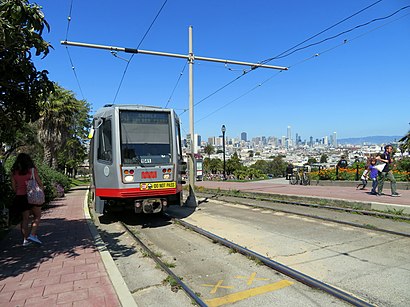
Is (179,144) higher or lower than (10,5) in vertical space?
lower

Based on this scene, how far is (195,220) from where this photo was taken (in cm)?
956

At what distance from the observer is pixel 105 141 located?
8.75 meters

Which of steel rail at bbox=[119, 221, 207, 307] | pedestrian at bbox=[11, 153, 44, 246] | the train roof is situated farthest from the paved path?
pedestrian at bbox=[11, 153, 44, 246]

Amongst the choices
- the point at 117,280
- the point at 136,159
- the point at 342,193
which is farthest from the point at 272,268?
the point at 342,193

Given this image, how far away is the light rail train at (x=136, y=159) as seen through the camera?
827 cm

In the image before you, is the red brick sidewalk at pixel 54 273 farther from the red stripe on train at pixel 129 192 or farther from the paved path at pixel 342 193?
the paved path at pixel 342 193

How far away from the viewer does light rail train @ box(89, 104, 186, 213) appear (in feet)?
27.1

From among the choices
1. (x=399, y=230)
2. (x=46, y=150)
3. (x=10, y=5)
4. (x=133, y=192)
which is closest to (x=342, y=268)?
(x=399, y=230)

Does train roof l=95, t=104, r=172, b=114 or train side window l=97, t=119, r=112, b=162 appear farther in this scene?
train roof l=95, t=104, r=172, b=114

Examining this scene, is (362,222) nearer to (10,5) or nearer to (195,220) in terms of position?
(195,220)

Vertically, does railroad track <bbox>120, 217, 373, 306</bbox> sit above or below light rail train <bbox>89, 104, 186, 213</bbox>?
below

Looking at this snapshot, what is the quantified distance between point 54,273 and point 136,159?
12.8 feet

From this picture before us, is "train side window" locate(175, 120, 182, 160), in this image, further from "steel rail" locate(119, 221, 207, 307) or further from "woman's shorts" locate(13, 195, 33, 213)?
"woman's shorts" locate(13, 195, 33, 213)

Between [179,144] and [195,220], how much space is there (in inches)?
88.7
